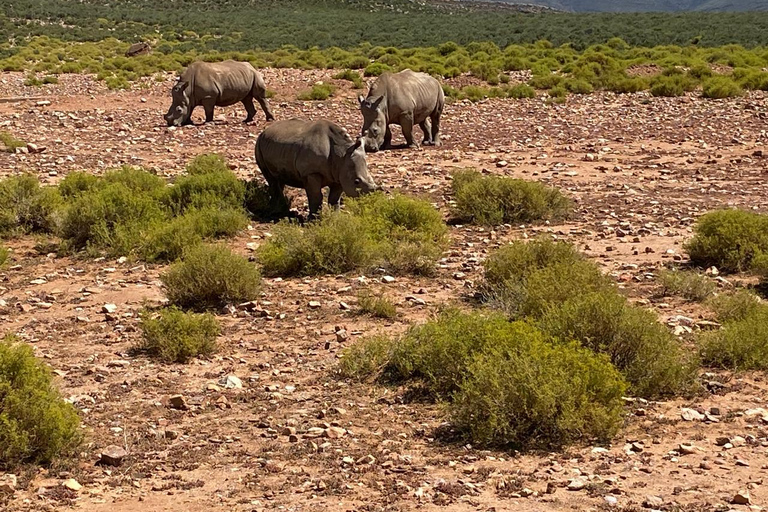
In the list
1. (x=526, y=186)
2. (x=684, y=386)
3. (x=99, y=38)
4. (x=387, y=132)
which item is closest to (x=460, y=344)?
(x=684, y=386)

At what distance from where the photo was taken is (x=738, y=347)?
27.5ft

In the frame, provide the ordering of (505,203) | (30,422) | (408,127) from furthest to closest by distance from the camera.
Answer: (408,127) < (505,203) < (30,422)

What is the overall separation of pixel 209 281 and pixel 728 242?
20.4ft

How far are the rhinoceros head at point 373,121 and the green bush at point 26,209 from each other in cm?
674

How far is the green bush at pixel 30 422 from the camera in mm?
6512

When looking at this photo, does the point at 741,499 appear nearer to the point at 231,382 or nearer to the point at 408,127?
the point at 231,382

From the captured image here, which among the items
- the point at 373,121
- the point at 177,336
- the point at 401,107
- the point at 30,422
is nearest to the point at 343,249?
the point at 177,336

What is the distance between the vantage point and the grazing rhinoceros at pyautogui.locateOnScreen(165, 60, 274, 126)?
23562 mm

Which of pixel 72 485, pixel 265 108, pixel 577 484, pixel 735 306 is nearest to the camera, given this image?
pixel 577 484

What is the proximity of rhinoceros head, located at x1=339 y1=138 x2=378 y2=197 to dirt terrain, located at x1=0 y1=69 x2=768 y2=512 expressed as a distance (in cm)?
149

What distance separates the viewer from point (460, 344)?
8.05 m

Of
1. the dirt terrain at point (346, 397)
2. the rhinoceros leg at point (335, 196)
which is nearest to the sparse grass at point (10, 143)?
the dirt terrain at point (346, 397)

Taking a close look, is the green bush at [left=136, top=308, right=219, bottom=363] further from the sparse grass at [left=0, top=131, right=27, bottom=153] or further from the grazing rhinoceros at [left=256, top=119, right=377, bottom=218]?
the sparse grass at [left=0, top=131, right=27, bottom=153]

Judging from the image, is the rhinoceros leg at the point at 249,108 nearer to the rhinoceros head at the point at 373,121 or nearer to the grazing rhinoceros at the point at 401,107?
the grazing rhinoceros at the point at 401,107
